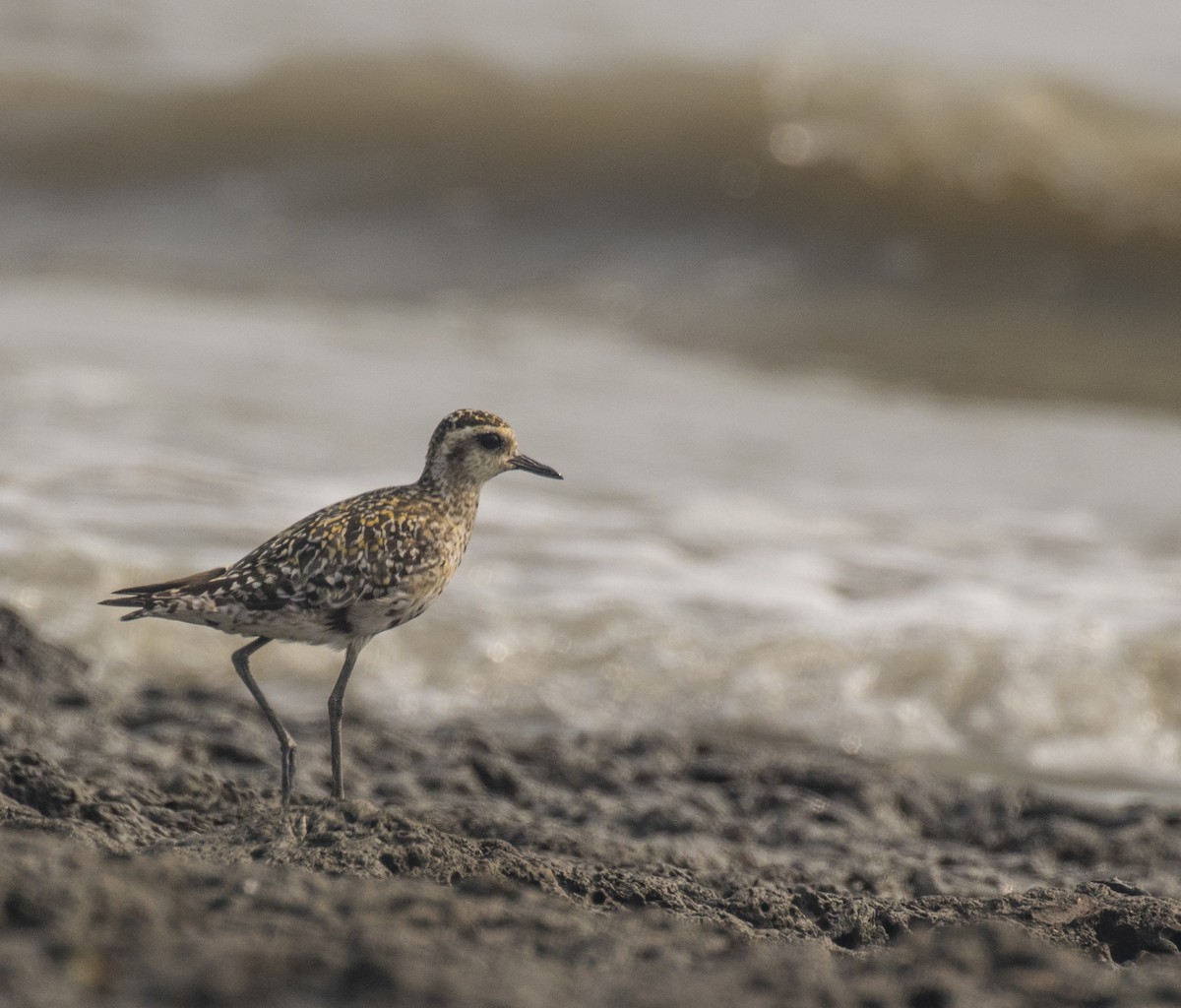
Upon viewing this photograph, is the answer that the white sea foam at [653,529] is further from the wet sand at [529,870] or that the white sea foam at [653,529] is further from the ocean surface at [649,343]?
the wet sand at [529,870]

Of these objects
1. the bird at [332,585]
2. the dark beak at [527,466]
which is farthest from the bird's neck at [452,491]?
the dark beak at [527,466]

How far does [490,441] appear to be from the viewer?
5246mm

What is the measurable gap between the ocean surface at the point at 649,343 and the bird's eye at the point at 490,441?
193 centimetres

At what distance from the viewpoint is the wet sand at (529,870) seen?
2.74 m

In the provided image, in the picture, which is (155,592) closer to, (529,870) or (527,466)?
(527,466)

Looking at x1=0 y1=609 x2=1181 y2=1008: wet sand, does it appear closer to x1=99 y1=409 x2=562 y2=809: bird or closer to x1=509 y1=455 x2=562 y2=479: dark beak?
x1=99 y1=409 x2=562 y2=809: bird

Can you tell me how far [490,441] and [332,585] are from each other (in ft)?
2.79

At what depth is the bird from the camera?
4.64 m

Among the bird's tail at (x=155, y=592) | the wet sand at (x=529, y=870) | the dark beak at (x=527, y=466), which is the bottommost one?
the wet sand at (x=529, y=870)

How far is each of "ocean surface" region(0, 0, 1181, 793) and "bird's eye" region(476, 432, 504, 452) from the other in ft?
6.33

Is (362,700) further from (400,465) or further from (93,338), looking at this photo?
(93,338)

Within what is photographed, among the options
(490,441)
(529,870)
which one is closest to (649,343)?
(490,441)

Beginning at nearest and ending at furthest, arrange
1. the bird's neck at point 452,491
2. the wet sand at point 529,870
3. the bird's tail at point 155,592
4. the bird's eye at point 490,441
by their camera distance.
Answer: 1. the wet sand at point 529,870
2. the bird's tail at point 155,592
3. the bird's neck at point 452,491
4. the bird's eye at point 490,441

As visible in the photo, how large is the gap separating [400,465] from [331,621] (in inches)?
221
